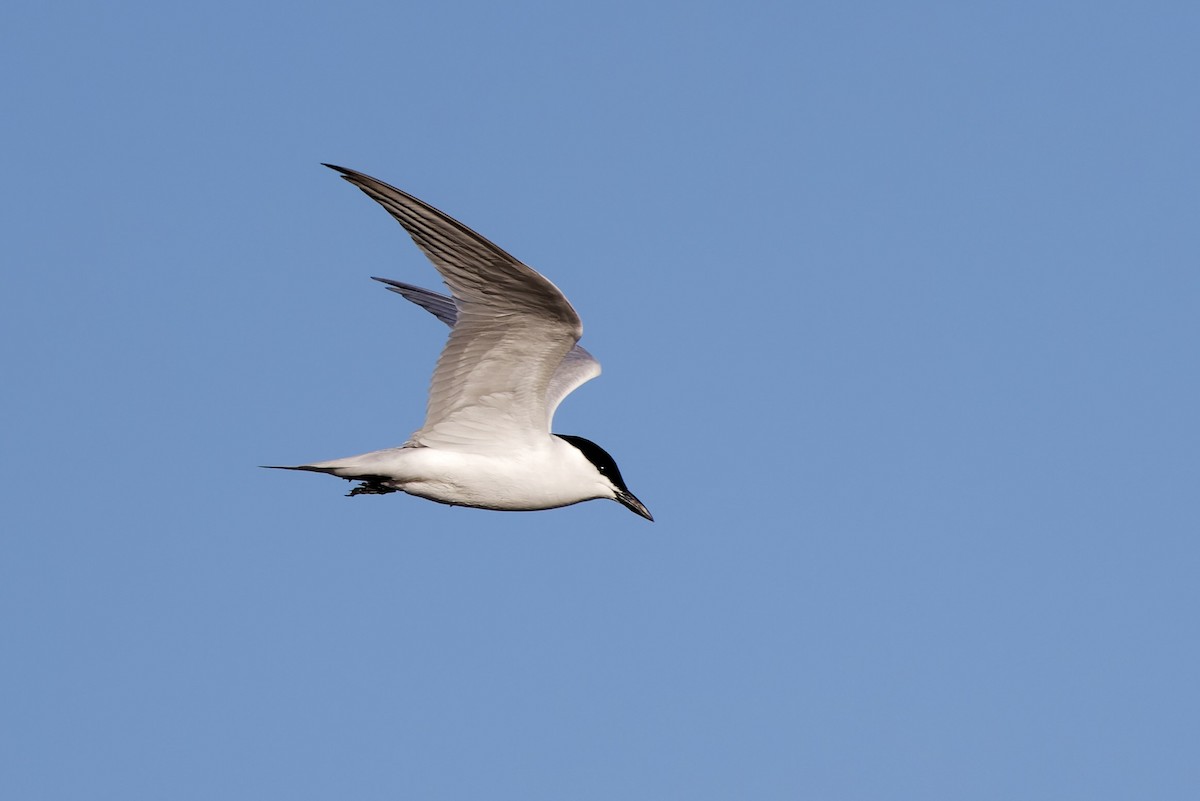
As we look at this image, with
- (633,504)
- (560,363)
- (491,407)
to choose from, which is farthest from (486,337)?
(633,504)

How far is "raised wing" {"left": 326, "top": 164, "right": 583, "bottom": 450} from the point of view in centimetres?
986

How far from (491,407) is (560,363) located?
2.48ft

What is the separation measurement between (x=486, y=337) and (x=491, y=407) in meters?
0.83

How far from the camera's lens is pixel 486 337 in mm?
10781

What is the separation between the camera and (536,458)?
11.8 m

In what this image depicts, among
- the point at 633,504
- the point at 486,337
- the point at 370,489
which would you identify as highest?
the point at 486,337

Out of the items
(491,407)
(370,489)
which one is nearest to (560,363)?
(491,407)

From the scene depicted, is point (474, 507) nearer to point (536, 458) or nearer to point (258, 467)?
point (536, 458)

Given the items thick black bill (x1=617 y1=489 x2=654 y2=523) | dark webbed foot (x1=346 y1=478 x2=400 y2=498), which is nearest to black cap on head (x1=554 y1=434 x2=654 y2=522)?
thick black bill (x1=617 y1=489 x2=654 y2=523)

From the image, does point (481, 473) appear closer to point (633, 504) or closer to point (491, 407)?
point (491, 407)

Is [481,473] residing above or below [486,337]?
below

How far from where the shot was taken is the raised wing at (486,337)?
32.3ft

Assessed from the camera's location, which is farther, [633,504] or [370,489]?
[633,504]

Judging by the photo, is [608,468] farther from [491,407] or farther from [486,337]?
[486,337]
